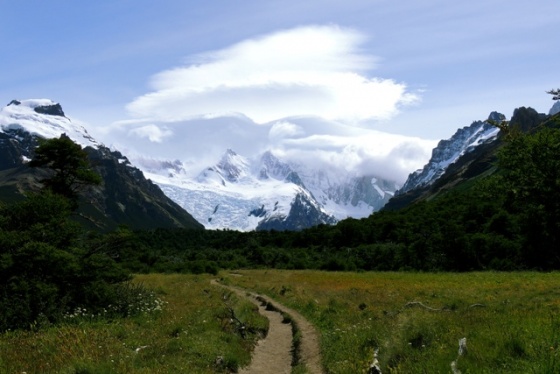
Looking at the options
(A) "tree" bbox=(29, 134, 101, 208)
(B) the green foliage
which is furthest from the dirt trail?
(A) "tree" bbox=(29, 134, 101, 208)

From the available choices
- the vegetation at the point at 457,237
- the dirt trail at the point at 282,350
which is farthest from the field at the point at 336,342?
the vegetation at the point at 457,237

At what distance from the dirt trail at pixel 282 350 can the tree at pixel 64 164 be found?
17696mm

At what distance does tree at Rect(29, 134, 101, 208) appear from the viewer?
3603 cm

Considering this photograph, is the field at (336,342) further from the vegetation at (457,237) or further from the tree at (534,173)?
the vegetation at (457,237)

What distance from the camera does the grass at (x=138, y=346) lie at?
1332cm

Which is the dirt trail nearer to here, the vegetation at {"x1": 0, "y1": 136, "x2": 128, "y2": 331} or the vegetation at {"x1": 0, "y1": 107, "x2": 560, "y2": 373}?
the vegetation at {"x1": 0, "y1": 107, "x2": 560, "y2": 373}

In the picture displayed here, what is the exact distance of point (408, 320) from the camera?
1405 centimetres

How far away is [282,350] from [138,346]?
634 cm

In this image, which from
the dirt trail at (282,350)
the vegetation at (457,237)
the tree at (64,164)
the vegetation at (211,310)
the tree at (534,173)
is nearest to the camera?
the vegetation at (211,310)

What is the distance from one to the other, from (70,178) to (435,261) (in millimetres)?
52982

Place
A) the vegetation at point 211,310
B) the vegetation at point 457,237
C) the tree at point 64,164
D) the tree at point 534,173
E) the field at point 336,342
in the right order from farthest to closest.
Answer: the tree at point 64,164, the vegetation at point 457,237, the tree at point 534,173, the vegetation at point 211,310, the field at point 336,342

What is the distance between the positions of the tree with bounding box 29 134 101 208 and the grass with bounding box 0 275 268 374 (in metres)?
15.7

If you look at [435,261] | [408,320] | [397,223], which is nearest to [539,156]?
[408,320]

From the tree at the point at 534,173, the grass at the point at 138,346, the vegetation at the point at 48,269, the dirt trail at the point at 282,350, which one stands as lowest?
the dirt trail at the point at 282,350
